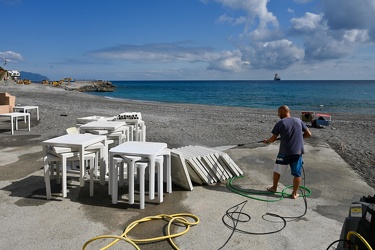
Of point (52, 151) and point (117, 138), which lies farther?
point (117, 138)

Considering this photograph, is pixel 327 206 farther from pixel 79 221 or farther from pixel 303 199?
pixel 79 221

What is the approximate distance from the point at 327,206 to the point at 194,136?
6371 mm

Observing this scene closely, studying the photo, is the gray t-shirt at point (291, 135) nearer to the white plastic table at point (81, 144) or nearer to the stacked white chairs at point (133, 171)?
the stacked white chairs at point (133, 171)

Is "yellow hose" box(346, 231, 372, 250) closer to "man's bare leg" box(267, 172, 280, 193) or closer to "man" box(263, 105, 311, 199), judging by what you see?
"man" box(263, 105, 311, 199)

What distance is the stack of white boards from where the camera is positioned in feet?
18.1

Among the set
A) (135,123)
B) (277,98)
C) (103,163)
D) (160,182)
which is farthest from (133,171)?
(277,98)

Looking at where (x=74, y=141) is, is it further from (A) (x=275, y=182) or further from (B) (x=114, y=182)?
(A) (x=275, y=182)

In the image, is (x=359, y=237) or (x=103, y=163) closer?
(x=359, y=237)

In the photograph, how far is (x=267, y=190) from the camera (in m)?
5.71

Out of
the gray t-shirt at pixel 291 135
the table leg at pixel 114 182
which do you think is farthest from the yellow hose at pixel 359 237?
the table leg at pixel 114 182

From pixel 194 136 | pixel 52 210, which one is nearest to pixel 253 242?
pixel 52 210

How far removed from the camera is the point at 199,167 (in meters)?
5.78

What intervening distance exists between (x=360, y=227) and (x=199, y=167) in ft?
10.6

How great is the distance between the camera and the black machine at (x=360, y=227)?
271 cm
